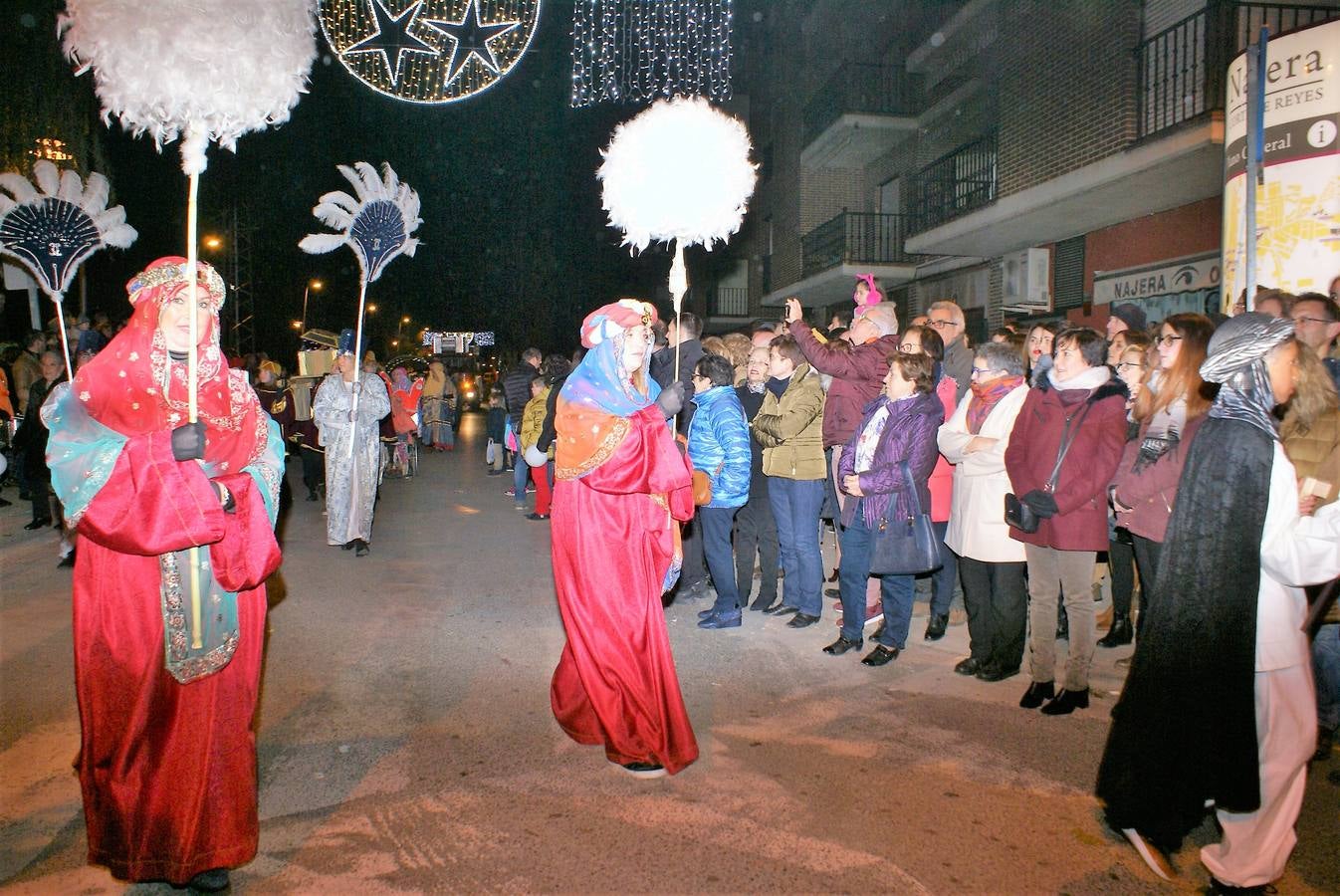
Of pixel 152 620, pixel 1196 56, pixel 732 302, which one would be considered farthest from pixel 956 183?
pixel 732 302

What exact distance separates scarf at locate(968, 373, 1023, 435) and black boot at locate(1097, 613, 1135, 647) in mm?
1923

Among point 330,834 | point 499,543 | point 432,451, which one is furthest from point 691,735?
point 432,451

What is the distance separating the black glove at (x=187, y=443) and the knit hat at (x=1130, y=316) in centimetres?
622

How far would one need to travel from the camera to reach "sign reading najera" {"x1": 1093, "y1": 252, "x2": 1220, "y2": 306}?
1277 centimetres

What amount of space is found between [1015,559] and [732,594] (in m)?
2.33

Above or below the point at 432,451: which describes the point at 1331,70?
above

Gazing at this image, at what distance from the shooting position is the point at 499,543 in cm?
1068

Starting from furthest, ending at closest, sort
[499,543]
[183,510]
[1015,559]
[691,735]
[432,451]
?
[432,451], [499,543], [1015,559], [691,735], [183,510]

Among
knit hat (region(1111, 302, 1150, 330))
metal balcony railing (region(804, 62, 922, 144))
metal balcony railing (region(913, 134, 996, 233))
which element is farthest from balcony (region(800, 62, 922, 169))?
knit hat (region(1111, 302, 1150, 330))

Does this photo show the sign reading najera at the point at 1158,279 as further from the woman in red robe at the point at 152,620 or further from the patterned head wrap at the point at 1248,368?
the woman in red robe at the point at 152,620

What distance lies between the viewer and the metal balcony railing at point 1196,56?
11547 millimetres

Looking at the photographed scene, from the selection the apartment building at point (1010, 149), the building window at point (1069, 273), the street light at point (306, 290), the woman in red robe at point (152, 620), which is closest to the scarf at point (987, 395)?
the woman in red robe at point (152, 620)

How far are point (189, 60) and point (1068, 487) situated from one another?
443 cm

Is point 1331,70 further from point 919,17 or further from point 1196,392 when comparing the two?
point 919,17
